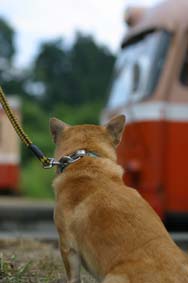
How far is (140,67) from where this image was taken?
11.2m

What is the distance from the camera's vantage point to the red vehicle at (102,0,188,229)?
1030 cm

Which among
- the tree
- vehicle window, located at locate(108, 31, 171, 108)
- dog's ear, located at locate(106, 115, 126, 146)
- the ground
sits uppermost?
dog's ear, located at locate(106, 115, 126, 146)

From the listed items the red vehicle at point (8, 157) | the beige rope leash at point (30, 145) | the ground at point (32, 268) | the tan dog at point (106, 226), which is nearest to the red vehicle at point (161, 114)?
the ground at point (32, 268)

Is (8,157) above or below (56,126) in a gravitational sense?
below

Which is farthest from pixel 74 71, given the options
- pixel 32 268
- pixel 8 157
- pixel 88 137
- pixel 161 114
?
pixel 88 137

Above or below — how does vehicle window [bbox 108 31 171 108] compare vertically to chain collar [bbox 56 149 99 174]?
below

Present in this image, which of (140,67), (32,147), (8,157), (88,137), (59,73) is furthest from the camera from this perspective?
(59,73)

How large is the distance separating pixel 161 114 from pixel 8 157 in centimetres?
1368

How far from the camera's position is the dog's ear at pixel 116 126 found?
17.0 ft

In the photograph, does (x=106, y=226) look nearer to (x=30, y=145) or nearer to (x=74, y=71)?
(x=30, y=145)

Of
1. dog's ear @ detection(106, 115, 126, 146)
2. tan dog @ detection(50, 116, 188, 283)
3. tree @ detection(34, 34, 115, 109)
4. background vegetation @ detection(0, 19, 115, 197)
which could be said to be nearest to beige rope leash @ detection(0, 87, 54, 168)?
tan dog @ detection(50, 116, 188, 283)

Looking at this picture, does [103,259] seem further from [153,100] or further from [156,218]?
[153,100]

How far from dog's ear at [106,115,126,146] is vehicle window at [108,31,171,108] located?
5555 mm

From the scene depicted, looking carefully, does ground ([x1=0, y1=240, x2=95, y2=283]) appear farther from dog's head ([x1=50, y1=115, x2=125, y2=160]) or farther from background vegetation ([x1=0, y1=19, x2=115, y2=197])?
background vegetation ([x1=0, y1=19, x2=115, y2=197])
